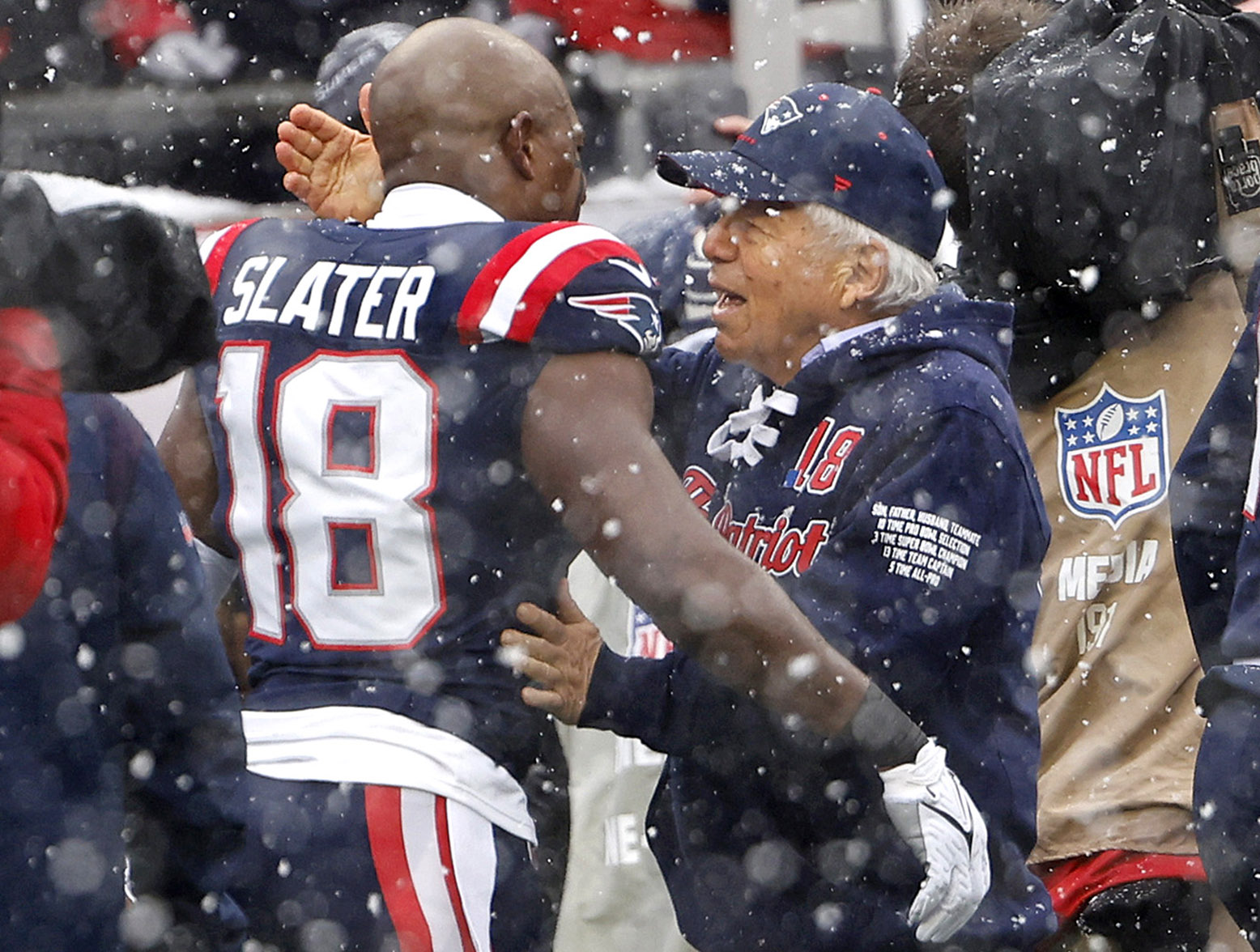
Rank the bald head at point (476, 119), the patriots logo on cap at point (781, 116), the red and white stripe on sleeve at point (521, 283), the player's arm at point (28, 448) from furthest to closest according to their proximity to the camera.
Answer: the patriots logo on cap at point (781, 116) → the bald head at point (476, 119) → the red and white stripe on sleeve at point (521, 283) → the player's arm at point (28, 448)

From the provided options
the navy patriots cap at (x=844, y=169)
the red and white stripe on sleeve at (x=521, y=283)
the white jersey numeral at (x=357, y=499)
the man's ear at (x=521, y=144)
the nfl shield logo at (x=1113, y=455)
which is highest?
the man's ear at (x=521, y=144)

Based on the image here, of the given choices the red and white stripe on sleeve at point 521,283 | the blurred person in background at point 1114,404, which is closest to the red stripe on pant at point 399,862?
the red and white stripe on sleeve at point 521,283

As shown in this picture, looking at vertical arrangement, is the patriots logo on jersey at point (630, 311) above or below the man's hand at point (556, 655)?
above

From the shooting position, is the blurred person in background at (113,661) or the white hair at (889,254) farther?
the white hair at (889,254)

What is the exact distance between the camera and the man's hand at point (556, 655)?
2689mm

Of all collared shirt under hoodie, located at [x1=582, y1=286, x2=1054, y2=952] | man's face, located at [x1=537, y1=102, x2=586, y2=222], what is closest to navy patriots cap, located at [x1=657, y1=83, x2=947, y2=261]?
collared shirt under hoodie, located at [x1=582, y1=286, x2=1054, y2=952]

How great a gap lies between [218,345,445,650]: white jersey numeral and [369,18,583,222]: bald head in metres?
0.38

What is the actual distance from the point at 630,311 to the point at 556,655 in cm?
54

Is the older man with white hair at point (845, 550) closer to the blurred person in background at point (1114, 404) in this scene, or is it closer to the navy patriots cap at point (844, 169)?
the navy patriots cap at point (844, 169)

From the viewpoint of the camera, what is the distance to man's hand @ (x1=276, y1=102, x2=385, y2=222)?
3.53m

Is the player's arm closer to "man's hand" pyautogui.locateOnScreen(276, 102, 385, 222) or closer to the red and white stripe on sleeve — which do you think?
the red and white stripe on sleeve

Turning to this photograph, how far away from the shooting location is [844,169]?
10.7ft

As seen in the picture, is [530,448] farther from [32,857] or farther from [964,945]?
[964,945]

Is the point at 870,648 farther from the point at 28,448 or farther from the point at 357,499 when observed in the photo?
the point at 28,448
